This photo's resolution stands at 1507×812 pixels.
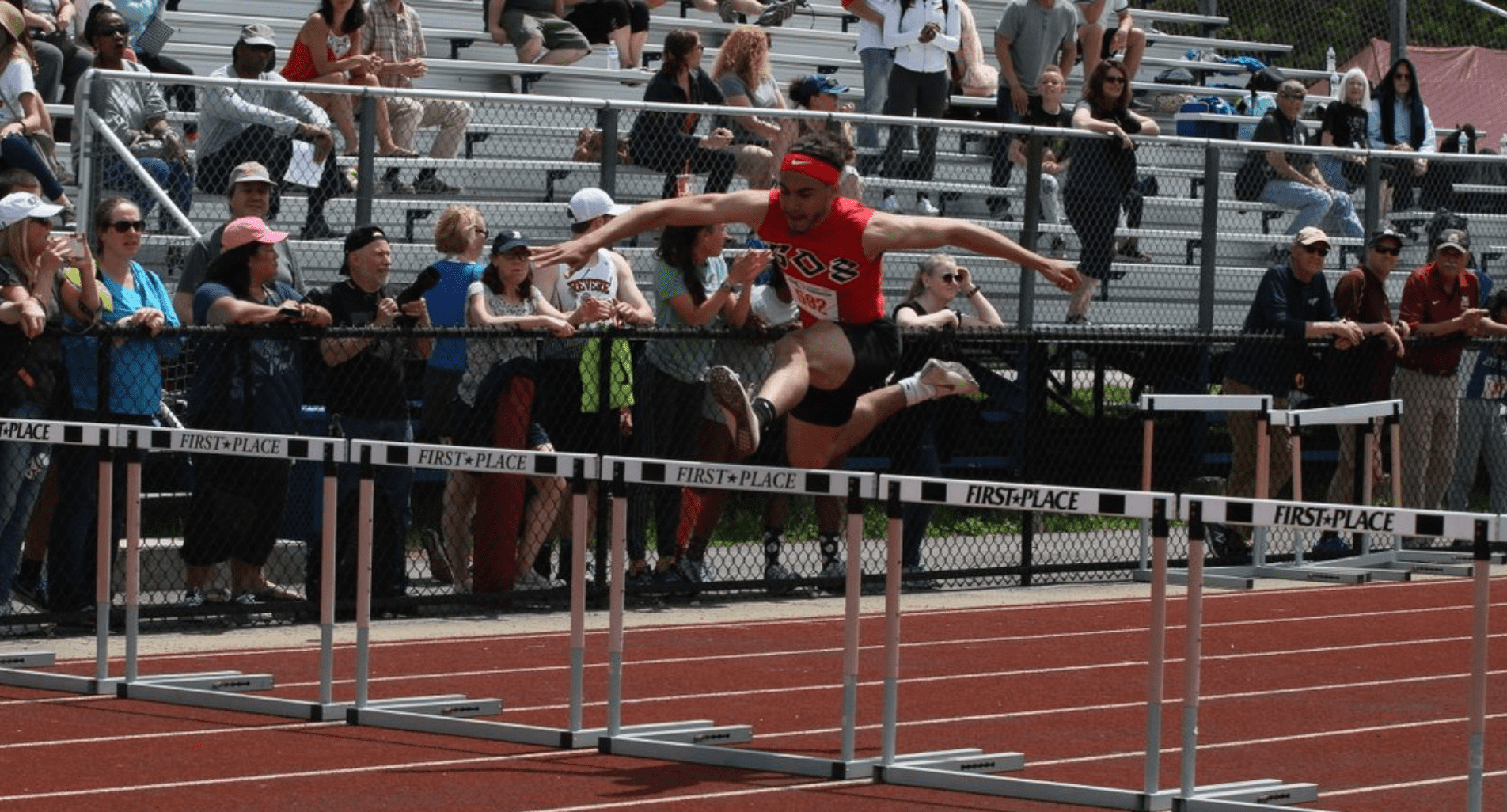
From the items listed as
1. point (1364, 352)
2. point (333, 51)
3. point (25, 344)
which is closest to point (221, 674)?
point (25, 344)

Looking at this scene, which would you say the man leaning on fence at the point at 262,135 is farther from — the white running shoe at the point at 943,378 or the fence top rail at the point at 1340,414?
the fence top rail at the point at 1340,414

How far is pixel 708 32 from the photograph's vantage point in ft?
75.9

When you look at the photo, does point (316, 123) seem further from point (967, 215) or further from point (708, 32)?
point (708, 32)

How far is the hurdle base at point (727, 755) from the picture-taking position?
8.96 meters

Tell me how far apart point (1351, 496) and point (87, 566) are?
866cm

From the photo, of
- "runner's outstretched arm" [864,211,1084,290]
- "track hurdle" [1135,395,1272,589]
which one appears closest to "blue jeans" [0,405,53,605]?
"runner's outstretched arm" [864,211,1084,290]

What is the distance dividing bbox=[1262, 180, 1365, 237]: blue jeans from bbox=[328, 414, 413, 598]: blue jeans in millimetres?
7811

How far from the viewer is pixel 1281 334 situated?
16625mm

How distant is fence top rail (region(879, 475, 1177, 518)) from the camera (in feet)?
27.2

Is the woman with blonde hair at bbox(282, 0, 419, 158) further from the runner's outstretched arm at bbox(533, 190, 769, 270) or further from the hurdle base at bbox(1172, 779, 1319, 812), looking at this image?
the hurdle base at bbox(1172, 779, 1319, 812)

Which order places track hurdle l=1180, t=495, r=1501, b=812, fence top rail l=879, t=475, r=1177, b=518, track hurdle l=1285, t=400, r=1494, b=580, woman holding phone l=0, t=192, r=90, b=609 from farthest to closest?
track hurdle l=1285, t=400, r=1494, b=580
woman holding phone l=0, t=192, r=90, b=609
fence top rail l=879, t=475, r=1177, b=518
track hurdle l=1180, t=495, r=1501, b=812

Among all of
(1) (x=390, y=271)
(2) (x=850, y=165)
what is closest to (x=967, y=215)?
(2) (x=850, y=165)

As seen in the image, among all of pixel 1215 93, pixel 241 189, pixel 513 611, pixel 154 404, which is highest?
pixel 1215 93

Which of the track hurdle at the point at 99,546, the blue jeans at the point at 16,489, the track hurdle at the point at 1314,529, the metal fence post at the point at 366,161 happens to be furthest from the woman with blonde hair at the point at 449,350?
the track hurdle at the point at 1314,529
